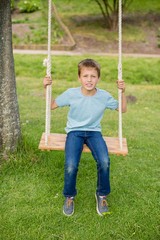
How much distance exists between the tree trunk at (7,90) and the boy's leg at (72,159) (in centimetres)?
96

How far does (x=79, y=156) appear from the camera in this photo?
12.2 feet

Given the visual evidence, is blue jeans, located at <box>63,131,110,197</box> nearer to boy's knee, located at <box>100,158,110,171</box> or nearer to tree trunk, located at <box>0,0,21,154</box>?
boy's knee, located at <box>100,158,110,171</box>

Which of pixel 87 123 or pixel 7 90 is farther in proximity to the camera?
pixel 7 90

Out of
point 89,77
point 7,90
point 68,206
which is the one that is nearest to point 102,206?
point 68,206

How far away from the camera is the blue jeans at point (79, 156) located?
3.65 metres

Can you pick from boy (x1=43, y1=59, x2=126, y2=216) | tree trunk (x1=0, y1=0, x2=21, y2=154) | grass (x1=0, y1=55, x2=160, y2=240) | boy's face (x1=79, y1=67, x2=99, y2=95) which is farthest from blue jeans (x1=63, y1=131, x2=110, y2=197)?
tree trunk (x1=0, y1=0, x2=21, y2=154)

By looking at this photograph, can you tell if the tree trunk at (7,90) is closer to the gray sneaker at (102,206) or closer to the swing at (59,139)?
the swing at (59,139)

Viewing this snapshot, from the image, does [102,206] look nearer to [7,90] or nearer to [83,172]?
[83,172]

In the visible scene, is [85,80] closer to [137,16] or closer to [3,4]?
[3,4]

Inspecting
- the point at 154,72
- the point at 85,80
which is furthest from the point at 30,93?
the point at 85,80

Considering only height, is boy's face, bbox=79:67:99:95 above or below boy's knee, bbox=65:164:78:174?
above

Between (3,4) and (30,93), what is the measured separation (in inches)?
152

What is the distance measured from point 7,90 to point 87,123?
112cm

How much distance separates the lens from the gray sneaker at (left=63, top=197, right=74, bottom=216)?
3.80 metres
